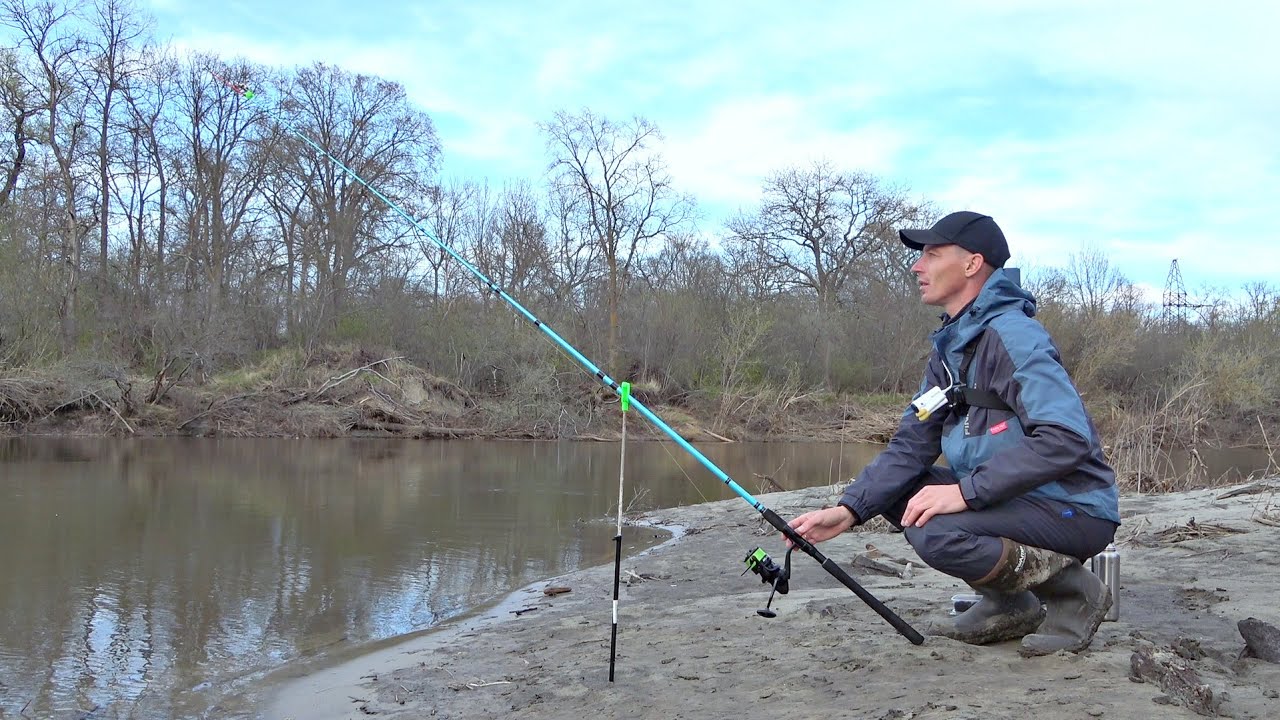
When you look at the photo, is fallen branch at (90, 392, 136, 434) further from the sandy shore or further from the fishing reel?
the fishing reel

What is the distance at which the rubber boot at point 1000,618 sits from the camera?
317 centimetres

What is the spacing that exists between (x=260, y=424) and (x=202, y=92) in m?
9.66

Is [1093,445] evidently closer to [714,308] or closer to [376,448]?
[376,448]

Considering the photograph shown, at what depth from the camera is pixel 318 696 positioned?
4008 mm

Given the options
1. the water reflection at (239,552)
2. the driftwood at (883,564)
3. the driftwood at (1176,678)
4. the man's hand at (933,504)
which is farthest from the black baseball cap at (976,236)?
the water reflection at (239,552)

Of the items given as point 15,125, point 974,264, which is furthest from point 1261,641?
point 15,125

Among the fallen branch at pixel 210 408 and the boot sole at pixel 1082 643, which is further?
the fallen branch at pixel 210 408

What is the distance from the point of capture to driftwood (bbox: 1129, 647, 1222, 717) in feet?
8.05

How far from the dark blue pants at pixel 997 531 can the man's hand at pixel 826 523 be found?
352mm

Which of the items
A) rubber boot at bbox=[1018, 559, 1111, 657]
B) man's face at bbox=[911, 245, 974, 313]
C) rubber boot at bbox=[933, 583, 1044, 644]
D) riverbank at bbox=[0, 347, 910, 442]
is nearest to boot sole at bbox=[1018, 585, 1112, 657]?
rubber boot at bbox=[1018, 559, 1111, 657]

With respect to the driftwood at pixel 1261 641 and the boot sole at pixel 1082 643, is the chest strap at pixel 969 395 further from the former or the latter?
the driftwood at pixel 1261 641

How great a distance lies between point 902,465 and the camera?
3.25 m

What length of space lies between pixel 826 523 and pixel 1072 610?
30.8 inches

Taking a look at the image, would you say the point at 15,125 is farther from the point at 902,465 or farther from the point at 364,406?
the point at 902,465
